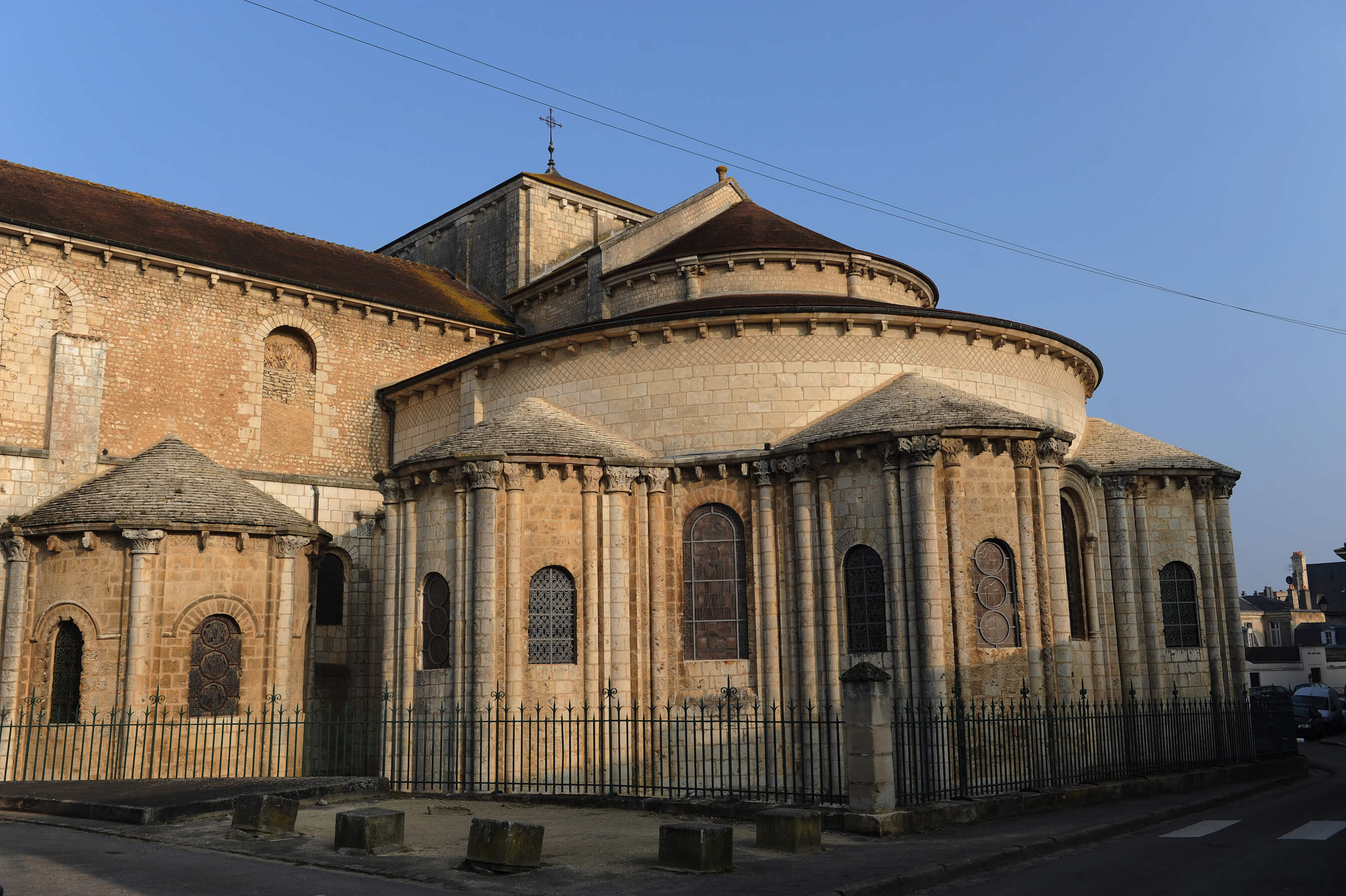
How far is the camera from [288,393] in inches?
963

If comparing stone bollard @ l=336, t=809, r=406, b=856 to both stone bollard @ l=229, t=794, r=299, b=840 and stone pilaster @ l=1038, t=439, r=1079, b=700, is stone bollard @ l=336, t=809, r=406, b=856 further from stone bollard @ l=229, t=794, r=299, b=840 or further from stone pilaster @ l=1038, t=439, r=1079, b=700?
stone pilaster @ l=1038, t=439, r=1079, b=700

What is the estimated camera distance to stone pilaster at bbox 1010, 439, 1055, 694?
679 inches

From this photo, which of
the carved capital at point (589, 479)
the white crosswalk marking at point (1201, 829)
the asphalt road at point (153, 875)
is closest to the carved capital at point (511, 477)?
the carved capital at point (589, 479)

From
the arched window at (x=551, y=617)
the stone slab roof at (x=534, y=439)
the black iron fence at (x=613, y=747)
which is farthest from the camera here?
the stone slab roof at (x=534, y=439)

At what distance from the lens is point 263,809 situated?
12648mm

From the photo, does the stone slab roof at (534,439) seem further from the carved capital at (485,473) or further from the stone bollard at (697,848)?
the stone bollard at (697,848)

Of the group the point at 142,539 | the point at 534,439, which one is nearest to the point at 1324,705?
the point at 534,439

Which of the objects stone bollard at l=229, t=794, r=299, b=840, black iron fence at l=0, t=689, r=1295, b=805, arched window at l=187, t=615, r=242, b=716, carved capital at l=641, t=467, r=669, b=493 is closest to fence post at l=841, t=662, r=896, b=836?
black iron fence at l=0, t=689, r=1295, b=805

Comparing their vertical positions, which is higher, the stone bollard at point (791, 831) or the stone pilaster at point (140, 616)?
the stone pilaster at point (140, 616)

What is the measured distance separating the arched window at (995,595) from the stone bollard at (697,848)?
814 cm

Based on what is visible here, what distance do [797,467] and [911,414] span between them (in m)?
2.20

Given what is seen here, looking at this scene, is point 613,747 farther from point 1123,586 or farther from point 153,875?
point 1123,586

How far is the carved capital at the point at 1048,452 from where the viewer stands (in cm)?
1800

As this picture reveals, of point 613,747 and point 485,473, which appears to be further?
point 485,473
